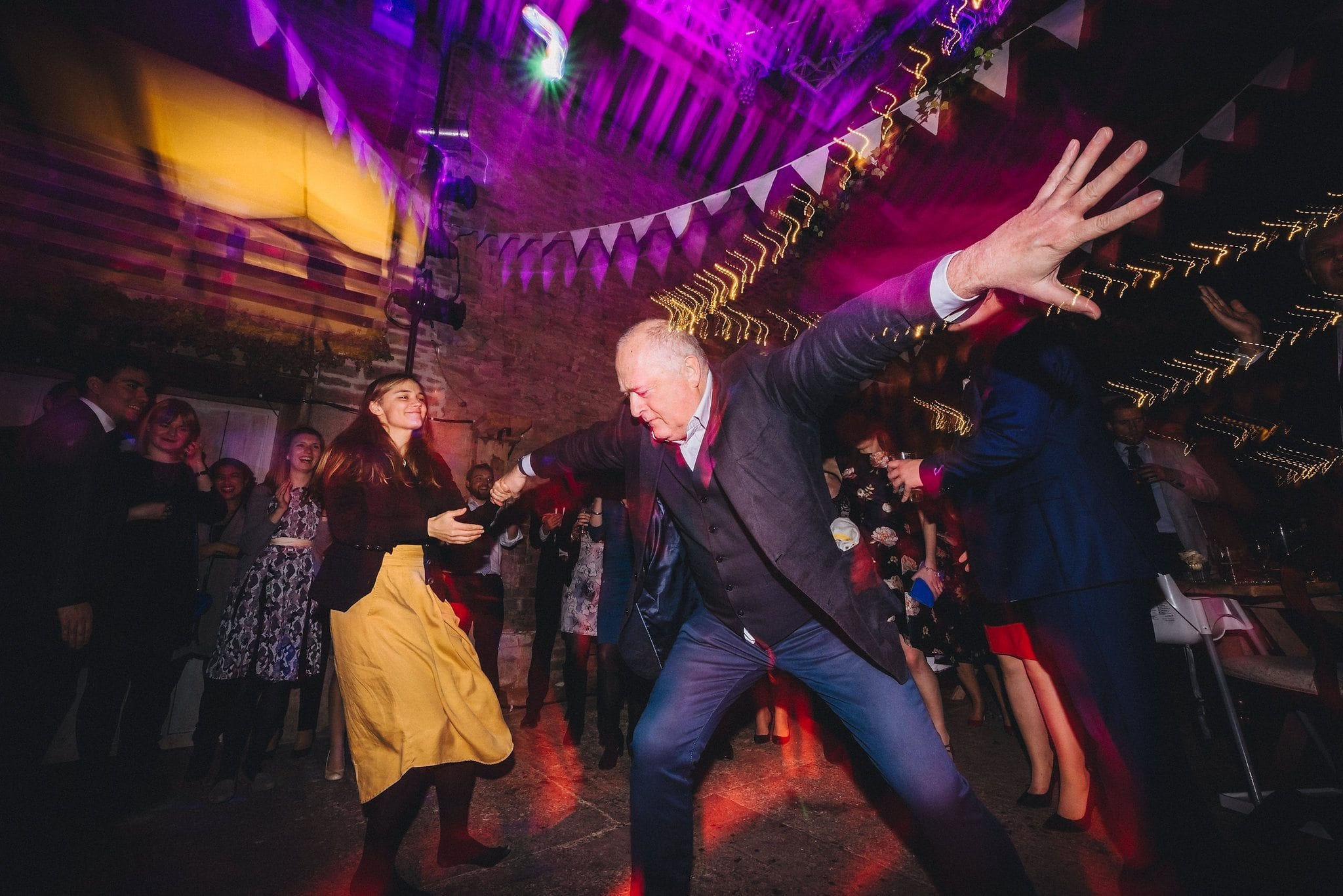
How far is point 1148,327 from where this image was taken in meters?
5.48

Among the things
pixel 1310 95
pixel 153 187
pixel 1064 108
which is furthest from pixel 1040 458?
pixel 153 187

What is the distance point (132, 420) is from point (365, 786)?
3289 mm

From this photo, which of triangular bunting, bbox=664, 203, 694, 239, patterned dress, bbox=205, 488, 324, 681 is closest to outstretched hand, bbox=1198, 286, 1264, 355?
triangular bunting, bbox=664, 203, 694, 239

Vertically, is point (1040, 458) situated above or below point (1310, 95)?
below

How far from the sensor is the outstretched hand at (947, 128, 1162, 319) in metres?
1.09

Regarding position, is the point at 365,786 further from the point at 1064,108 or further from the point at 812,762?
the point at 1064,108

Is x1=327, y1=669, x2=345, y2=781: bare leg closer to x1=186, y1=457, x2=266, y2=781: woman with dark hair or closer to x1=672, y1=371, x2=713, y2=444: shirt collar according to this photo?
x1=186, y1=457, x2=266, y2=781: woman with dark hair

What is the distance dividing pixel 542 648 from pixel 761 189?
4331 millimetres

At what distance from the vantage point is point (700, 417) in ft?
6.88

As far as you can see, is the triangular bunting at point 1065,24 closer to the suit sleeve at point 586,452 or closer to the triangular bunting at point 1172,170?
the triangular bunting at point 1172,170

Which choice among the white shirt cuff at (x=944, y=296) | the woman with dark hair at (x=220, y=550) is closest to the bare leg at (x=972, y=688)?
the white shirt cuff at (x=944, y=296)

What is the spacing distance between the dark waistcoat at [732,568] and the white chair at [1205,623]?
2.51m

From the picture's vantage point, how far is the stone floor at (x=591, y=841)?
2311 mm

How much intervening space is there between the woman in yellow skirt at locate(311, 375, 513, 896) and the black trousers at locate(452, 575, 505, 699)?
218 cm
